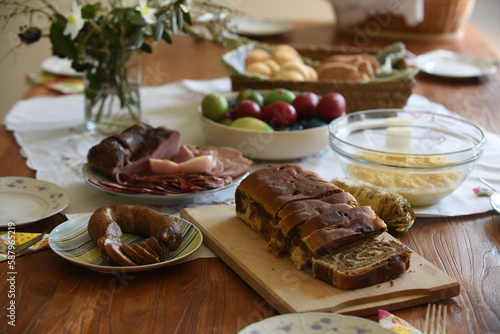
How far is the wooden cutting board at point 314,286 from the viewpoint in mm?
1126

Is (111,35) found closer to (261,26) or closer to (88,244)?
(88,244)

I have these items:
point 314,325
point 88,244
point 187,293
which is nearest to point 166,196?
point 88,244

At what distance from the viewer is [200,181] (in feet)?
5.17

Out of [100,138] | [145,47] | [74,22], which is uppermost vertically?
[74,22]

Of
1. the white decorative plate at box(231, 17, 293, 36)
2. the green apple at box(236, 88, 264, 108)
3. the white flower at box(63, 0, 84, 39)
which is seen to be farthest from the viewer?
the white decorative plate at box(231, 17, 293, 36)

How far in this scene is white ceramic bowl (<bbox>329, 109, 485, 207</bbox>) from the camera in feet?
5.14

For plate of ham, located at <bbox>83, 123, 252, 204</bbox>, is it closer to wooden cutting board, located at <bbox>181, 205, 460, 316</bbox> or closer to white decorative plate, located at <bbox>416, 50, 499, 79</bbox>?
wooden cutting board, located at <bbox>181, 205, 460, 316</bbox>

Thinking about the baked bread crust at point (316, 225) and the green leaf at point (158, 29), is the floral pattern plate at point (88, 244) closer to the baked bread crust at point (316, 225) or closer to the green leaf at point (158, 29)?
the baked bread crust at point (316, 225)

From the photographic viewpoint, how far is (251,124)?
189 cm

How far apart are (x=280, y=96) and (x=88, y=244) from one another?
930mm

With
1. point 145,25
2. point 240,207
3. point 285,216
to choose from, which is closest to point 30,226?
point 240,207

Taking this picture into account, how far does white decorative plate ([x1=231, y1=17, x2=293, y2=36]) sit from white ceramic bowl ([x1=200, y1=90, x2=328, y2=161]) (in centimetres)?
154

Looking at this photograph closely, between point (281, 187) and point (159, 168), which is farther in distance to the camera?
point (159, 168)

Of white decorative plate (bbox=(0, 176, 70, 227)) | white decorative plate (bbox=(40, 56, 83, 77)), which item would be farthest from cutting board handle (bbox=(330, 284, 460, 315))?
white decorative plate (bbox=(40, 56, 83, 77))
